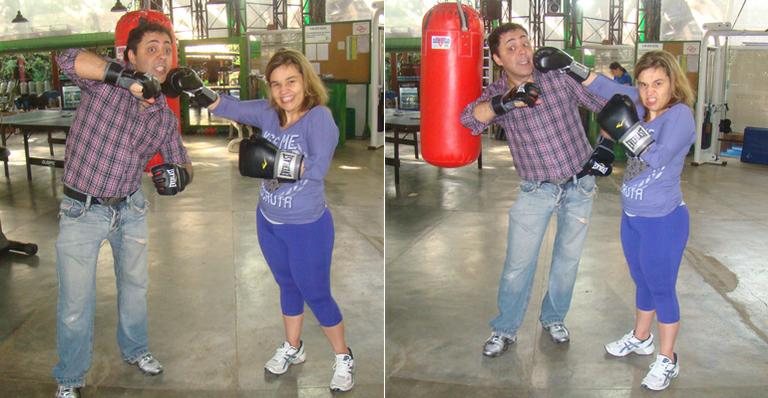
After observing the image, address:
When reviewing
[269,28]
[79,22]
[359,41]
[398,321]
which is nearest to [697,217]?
[359,41]

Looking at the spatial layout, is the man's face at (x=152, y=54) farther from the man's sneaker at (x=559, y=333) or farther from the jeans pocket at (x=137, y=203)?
the man's sneaker at (x=559, y=333)

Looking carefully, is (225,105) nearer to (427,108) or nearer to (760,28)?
(427,108)

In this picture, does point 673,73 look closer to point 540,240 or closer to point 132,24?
point 540,240

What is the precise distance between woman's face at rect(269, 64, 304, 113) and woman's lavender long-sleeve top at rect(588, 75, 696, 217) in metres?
1.06

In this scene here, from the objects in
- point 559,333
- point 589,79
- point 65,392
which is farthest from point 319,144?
point 559,333

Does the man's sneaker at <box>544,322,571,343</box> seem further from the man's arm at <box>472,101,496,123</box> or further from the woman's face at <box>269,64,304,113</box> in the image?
the woman's face at <box>269,64,304,113</box>

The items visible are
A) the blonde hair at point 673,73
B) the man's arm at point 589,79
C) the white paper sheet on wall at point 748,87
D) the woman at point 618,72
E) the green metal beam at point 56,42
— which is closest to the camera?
the blonde hair at point 673,73

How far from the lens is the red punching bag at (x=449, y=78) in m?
2.28

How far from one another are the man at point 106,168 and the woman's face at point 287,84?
1.12ft

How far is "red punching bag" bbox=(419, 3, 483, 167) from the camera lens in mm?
2275

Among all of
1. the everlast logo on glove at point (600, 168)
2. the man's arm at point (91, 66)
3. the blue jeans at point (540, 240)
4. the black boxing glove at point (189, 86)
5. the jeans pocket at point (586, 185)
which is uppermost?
the man's arm at point (91, 66)

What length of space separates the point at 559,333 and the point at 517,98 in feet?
3.56

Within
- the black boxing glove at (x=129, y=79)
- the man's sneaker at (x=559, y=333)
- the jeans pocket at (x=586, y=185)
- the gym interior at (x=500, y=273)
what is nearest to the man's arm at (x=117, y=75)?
the black boxing glove at (x=129, y=79)

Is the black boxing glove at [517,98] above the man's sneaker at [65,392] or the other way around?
above
